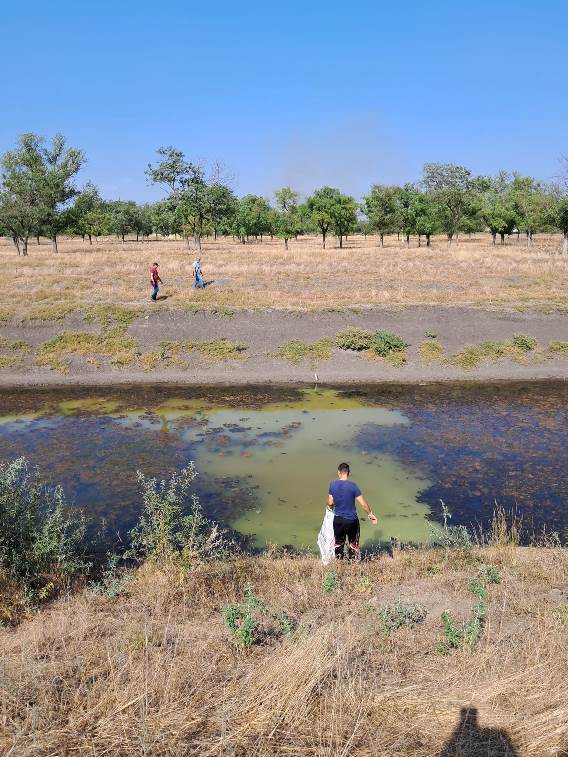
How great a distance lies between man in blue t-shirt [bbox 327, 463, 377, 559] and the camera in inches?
341

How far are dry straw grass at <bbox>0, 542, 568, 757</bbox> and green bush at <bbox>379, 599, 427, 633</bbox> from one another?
130 millimetres

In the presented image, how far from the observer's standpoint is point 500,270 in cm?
3850

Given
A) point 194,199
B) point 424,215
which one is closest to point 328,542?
point 194,199

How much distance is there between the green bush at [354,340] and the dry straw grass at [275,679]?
61.9ft

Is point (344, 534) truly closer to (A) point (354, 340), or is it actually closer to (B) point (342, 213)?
(A) point (354, 340)

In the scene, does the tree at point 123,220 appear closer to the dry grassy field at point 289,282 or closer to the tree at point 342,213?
the tree at point 342,213

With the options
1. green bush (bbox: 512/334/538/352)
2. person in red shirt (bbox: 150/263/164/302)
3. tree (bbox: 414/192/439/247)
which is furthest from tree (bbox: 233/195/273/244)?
green bush (bbox: 512/334/538/352)

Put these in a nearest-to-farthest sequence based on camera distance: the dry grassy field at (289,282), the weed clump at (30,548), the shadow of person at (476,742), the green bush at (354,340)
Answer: the shadow of person at (476,742) → the weed clump at (30,548) → the green bush at (354,340) → the dry grassy field at (289,282)

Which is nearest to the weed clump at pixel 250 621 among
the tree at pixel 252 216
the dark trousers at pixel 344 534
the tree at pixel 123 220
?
the dark trousers at pixel 344 534

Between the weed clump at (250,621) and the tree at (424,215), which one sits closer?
the weed clump at (250,621)

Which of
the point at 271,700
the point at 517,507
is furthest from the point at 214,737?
the point at 517,507

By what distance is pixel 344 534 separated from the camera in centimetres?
881

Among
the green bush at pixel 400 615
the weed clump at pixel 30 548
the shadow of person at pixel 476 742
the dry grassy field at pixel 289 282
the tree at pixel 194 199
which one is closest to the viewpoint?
the shadow of person at pixel 476 742

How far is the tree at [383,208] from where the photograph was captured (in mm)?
66188
